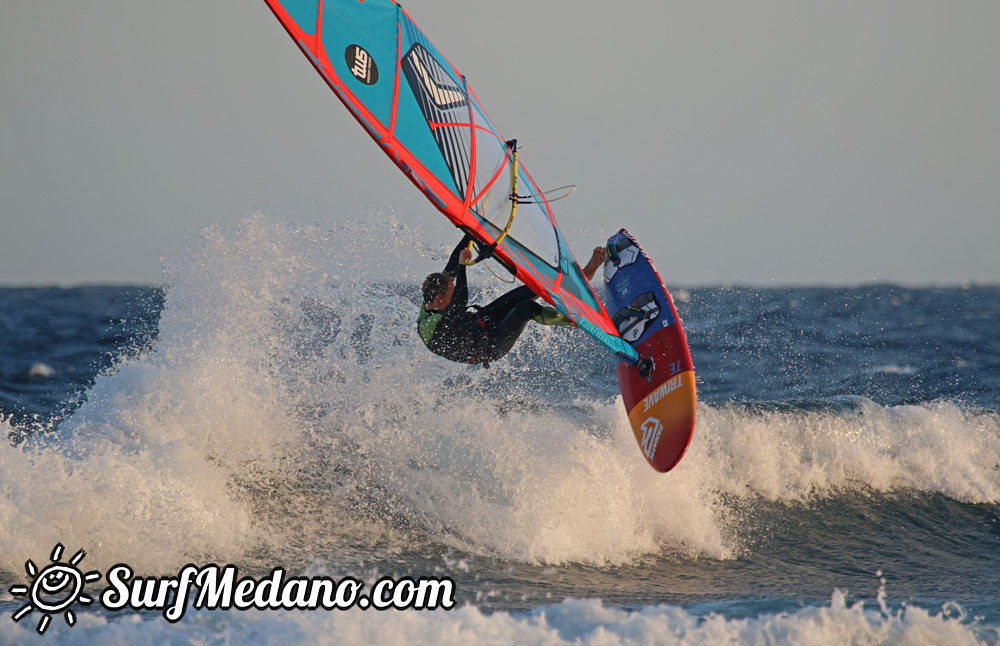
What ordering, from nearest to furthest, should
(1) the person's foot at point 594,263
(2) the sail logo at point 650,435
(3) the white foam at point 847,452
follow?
(2) the sail logo at point 650,435
(1) the person's foot at point 594,263
(3) the white foam at point 847,452

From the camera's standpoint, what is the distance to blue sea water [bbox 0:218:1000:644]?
4156 millimetres

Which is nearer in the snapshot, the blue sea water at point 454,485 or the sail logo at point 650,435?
the blue sea water at point 454,485

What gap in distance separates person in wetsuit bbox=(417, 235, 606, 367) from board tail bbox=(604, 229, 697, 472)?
0.69m

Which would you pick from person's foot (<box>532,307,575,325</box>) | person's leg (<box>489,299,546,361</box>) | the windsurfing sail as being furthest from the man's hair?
person's foot (<box>532,307,575,325</box>)

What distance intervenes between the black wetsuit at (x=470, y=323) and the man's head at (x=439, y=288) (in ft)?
0.26

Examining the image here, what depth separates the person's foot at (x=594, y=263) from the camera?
20.7 ft

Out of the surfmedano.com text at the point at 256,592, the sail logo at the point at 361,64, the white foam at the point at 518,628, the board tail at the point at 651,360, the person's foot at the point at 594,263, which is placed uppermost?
the sail logo at the point at 361,64

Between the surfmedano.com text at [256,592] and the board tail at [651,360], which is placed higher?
the board tail at [651,360]

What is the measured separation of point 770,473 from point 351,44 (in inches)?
193

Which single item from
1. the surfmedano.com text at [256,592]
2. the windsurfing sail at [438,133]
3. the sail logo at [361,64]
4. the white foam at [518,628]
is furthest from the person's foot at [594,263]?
the white foam at [518,628]

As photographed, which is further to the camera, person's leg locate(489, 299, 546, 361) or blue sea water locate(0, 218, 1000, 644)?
person's leg locate(489, 299, 546, 361)

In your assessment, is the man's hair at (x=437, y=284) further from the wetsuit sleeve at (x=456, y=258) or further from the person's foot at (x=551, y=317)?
the person's foot at (x=551, y=317)

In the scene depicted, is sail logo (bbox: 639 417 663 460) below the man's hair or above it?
below

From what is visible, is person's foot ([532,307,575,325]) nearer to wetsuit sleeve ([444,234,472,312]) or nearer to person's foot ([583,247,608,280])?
wetsuit sleeve ([444,234,472,312])
